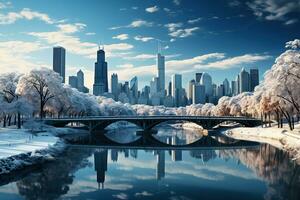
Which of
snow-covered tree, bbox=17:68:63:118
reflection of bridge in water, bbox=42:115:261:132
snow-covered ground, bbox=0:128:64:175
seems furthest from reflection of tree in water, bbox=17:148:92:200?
reflection of bridge in water, bbox=42:115:261:132

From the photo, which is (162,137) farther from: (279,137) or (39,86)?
(279,137)

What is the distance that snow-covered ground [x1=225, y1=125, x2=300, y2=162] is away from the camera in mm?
62594

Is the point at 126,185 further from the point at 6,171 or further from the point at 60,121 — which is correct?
the point at 60,121

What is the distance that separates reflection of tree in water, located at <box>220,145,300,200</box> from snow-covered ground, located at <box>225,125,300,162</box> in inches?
77.7

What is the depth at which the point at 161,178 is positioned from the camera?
141 ft

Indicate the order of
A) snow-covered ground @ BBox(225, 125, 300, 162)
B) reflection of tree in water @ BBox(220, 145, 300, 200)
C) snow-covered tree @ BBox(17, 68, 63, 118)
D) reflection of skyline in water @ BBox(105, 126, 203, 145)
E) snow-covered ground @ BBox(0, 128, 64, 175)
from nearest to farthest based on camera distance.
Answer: reflection of tree in water @ BBox(220, 145, 300, 200)
snow-covered ground @ BBox(0, 128, 64, 175)
snow-covered ground @ BBox(225, 125, 300, 162)
snow-covered tree @ BBox(17, 68, 63, 118)
reflection of skyline in water @ BBox(105, 126, 203, 145)

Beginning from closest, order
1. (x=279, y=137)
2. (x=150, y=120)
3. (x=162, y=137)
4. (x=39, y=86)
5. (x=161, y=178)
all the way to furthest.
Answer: (x=161, y=178) < (x=279, y=137) < (x=39, y=86) < (x=162, y=137) < (x=150, y=120)

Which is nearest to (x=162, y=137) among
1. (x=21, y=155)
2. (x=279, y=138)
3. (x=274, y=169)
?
(x=279, y=138)

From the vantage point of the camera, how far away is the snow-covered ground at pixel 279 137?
6259 cm

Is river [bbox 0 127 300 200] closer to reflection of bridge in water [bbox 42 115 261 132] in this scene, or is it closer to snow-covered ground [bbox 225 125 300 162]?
snow-covered ground [bbox 225 125 300 162]

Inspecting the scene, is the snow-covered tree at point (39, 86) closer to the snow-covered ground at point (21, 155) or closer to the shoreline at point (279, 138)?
the snow-covered ground at point (21, 155)

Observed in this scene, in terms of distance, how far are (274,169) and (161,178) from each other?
1501 centimetres

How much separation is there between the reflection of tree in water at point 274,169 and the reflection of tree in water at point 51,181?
19370 millimetres

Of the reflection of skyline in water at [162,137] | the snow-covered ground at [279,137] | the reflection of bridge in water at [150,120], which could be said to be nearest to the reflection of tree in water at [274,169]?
the snow-covered ground at [279,137]
